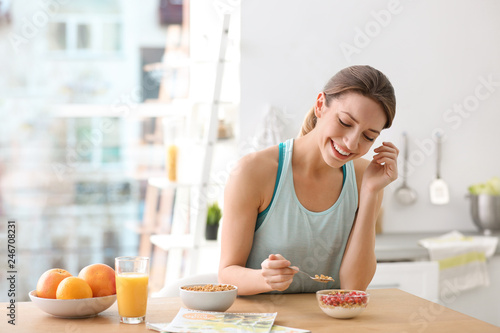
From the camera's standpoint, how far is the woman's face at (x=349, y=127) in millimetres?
1413

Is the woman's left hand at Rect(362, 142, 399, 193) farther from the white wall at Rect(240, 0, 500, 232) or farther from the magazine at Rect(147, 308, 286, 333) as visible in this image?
the white wall at Rect(240, 0, 500, 232)

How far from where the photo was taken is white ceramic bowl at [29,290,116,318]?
1169mm

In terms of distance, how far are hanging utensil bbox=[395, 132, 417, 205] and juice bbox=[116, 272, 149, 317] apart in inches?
86.3

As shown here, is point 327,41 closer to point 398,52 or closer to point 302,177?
point 398,52

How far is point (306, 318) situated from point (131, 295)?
353mm

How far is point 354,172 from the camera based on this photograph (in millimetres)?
1637

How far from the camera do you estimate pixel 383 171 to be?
1.58m

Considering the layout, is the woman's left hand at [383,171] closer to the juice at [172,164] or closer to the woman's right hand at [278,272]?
the woman's right hand at [278,272]

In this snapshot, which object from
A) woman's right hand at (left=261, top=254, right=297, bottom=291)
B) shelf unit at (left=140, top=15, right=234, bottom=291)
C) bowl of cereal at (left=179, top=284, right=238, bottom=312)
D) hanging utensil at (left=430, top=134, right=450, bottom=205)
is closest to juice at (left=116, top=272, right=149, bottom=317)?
bowl of cereal at (left=179, top=284, right=238, bottom=312)

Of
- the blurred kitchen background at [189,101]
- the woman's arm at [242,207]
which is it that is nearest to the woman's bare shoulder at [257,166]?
the woman's arm at [242,207]

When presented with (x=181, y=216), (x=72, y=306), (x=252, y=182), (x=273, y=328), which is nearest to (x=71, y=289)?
(x=72, y=306)

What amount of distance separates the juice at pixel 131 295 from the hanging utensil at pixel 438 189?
2.31 meters

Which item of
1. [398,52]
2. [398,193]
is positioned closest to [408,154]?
[398,193]

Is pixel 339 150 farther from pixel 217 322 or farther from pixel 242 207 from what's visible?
pixel 217 322
